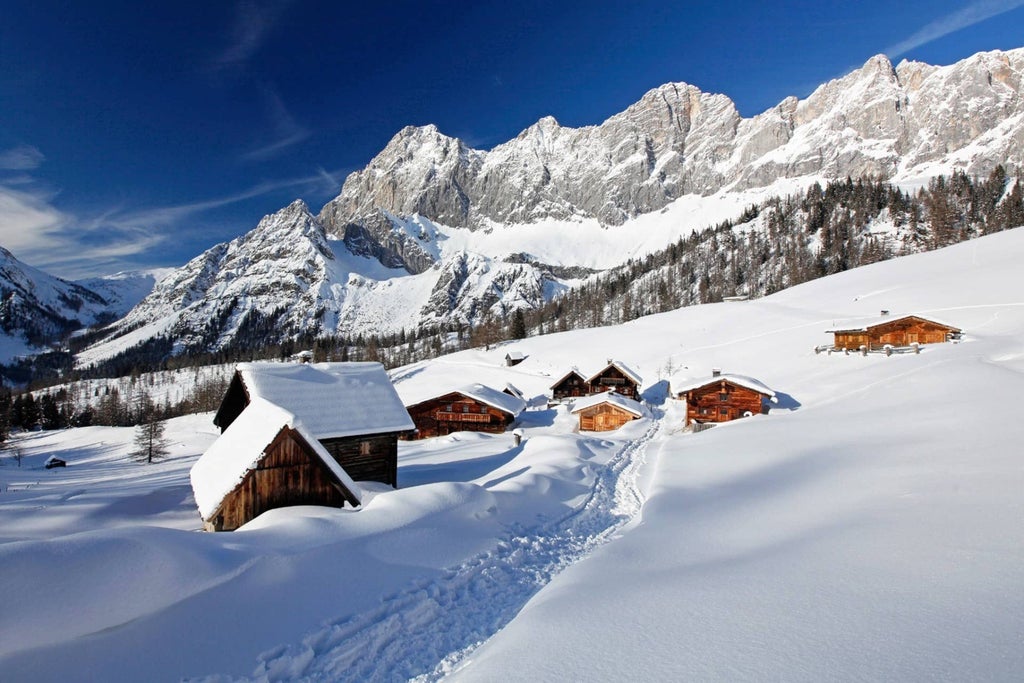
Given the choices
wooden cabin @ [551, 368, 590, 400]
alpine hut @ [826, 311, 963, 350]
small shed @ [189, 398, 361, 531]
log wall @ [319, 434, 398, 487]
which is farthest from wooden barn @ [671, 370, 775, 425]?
small shed @ [189, 398, 361, 531]

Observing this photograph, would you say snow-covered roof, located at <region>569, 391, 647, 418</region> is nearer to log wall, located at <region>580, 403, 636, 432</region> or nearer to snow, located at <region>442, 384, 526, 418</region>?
log wall, located at <region>580, 403, 636, 432</region>

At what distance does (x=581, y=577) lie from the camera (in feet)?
31.2

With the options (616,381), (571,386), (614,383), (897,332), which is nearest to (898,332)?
(897,332)

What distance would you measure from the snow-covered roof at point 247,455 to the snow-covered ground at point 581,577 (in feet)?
5.39

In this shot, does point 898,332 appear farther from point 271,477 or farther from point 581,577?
point 271,477

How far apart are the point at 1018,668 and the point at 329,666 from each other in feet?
25.3

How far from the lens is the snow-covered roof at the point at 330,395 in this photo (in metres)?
20.5

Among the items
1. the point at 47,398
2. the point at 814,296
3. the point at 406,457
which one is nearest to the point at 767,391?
the point at 406,457

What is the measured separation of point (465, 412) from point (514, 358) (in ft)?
→ 136

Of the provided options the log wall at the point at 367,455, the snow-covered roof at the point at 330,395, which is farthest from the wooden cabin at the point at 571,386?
the log wall at the point at 367,455

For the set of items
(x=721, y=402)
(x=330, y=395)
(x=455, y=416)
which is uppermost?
(x=330, y=395)

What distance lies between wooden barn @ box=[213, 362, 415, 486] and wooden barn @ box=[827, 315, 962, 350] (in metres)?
48.0

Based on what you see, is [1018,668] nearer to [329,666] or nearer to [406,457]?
[329,666]

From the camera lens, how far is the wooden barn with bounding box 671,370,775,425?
137 feet
